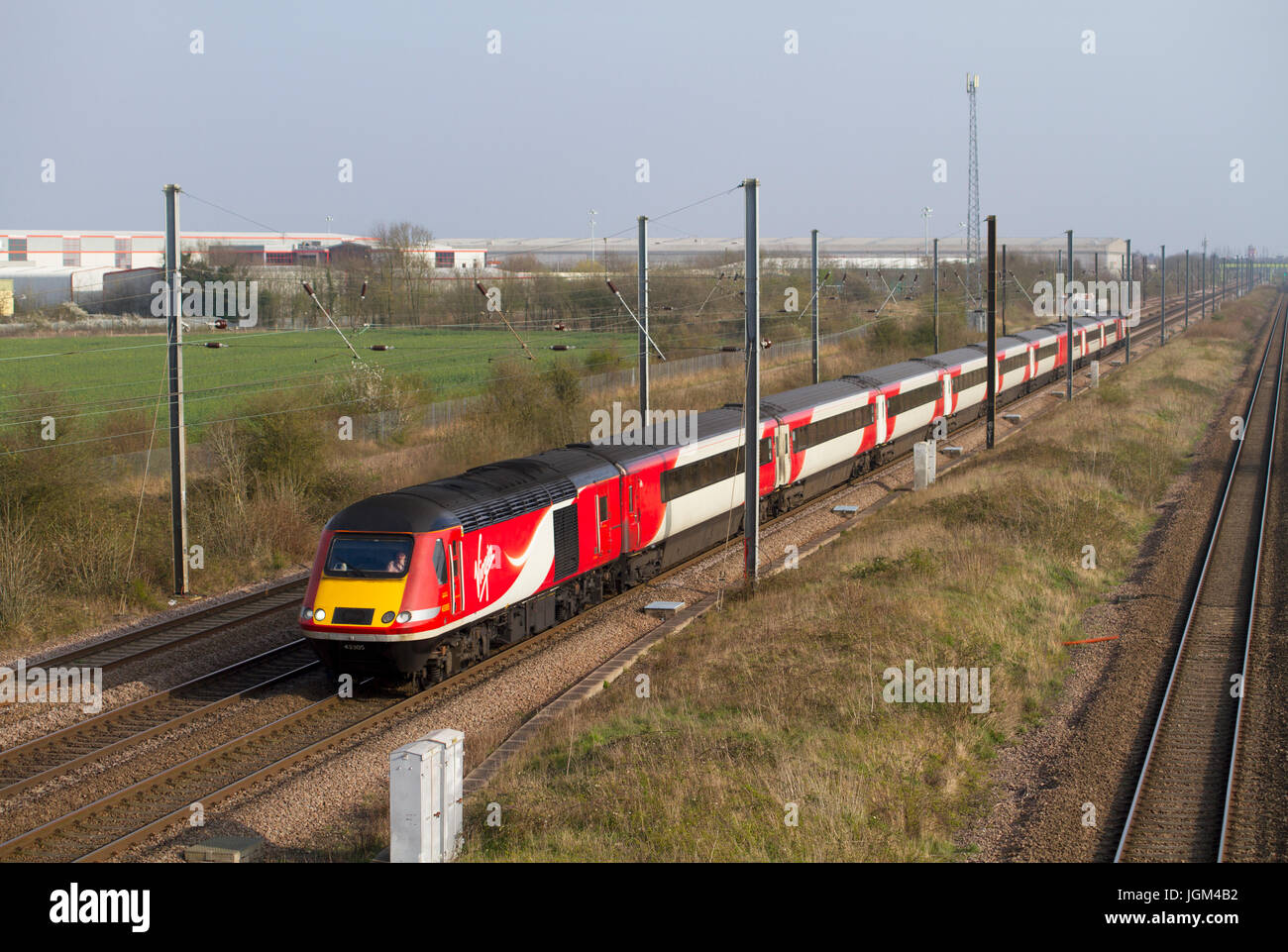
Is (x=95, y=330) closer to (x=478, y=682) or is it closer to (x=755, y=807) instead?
(x=478, y=682)

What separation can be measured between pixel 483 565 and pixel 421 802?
6.27 metres

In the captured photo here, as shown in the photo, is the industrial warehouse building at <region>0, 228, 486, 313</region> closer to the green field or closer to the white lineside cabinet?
the green field

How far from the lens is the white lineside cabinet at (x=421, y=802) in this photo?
31.3 ft

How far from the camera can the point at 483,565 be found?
15.6 metres

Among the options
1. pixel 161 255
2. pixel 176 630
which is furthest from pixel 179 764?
pixel 161 255

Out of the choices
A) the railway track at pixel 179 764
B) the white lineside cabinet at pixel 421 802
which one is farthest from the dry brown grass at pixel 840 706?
the railway track at pixel 179 764

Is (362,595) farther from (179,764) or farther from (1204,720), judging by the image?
(1204,720)

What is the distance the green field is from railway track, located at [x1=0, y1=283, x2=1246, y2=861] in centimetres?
994

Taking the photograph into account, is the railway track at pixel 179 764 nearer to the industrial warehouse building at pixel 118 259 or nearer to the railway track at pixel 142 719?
the railway track at pixel 142 719

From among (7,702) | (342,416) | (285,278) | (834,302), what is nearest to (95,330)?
(285,278)

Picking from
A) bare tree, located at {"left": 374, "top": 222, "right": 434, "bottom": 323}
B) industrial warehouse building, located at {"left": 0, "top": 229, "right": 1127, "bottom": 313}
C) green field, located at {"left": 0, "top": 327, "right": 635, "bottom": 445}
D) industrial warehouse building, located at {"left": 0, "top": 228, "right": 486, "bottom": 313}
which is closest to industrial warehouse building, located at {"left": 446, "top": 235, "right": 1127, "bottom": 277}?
industrial warehouse building, located at {"left": 0, "top": 229, "right": 1127, "bottom": 313}

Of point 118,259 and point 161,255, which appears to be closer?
point 161,255

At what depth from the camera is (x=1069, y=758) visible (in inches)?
503

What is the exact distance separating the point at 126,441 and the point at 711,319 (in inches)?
1347
